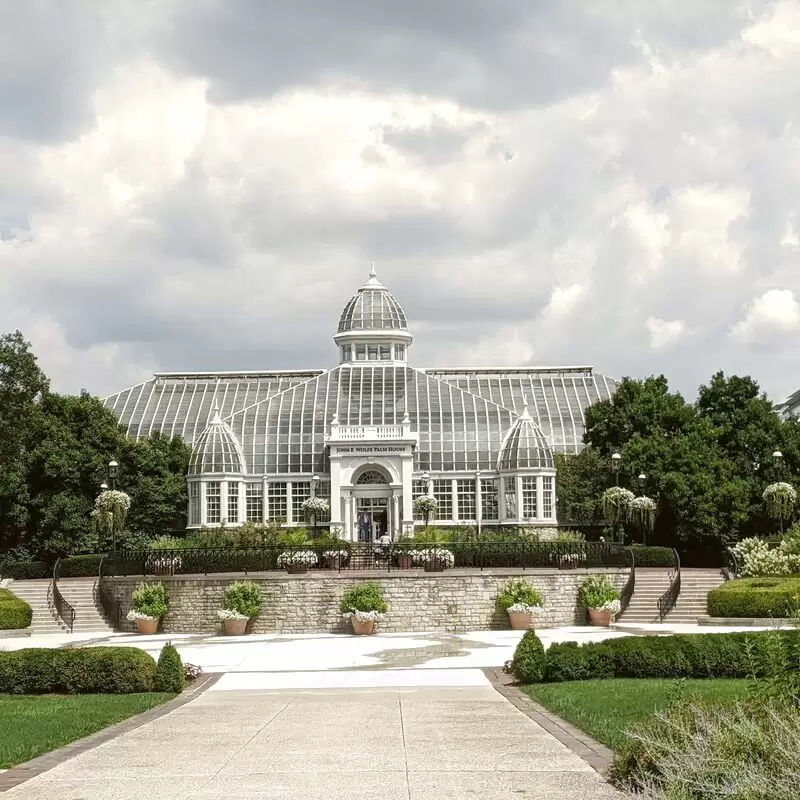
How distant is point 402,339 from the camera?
67.4 m

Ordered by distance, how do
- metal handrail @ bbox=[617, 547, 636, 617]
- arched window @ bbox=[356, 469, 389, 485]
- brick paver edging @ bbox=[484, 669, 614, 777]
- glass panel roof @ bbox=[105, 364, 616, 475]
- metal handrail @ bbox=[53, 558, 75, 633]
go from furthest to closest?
1. glass panel roof @ bbox=[105, 364, 616, 475]
2. arched window @ bbox=[356, 469, 389, 485]
3. metal handrail @ bbox=[617, 547, 636, 617]
4. metal handrail @ bbox=[53, 558, 75, 633]
5. brick paver edging @ bbox=[484, 669, 614, 777]

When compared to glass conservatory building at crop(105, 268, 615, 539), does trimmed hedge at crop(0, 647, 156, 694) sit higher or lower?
lower

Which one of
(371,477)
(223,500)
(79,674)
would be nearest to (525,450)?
(371,477)

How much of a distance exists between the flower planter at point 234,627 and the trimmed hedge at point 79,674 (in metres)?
15.5

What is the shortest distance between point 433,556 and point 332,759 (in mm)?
25811

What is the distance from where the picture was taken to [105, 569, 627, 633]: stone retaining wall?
3709 cm

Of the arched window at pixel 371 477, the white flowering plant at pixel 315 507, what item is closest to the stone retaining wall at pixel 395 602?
the white flowering plant at pixel 315 507

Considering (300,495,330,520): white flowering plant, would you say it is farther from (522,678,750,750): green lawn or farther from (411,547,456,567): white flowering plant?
(522,678,750,750): green lawn

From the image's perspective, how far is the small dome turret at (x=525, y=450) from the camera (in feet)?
190

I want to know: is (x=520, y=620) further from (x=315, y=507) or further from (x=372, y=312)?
(x=372, y=312)

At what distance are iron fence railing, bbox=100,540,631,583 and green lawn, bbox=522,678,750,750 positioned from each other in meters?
18.7

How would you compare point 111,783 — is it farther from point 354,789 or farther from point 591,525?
point 591,525

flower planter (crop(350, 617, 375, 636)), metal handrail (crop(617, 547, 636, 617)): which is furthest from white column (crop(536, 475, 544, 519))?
flower planter (crop(350, 617, 375, 636))

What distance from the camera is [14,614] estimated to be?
37.6 m
